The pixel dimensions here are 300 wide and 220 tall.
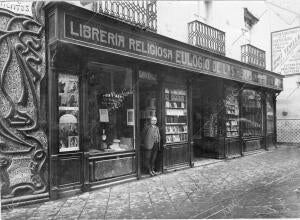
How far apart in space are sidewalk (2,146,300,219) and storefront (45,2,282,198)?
0.56 meters

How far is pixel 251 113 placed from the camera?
13398mm

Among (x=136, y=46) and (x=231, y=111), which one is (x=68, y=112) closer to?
(x=136, y=46)

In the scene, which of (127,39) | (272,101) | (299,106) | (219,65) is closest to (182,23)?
(219,65)

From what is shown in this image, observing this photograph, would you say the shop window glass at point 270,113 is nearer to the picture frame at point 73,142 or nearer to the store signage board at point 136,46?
the store signage board at point 136,46

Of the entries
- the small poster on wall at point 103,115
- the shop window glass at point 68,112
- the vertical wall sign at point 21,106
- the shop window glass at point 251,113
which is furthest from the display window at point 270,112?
the vertical wall sign at point 21,106

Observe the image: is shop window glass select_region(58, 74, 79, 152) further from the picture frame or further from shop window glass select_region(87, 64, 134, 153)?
shop window glass select_region(87, 64, 134, 153)

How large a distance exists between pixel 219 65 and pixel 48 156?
684cm

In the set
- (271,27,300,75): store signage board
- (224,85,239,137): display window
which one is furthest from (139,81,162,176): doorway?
(271,27,300,75): store signage board

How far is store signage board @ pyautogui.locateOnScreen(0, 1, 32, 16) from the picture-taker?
552 centimetres

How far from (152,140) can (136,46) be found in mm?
2562

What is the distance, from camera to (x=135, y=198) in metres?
5.96

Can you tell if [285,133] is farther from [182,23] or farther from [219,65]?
[182,23]

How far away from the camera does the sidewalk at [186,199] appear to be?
4.98m

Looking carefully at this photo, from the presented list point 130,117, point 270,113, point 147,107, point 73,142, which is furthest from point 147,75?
point 270,113
